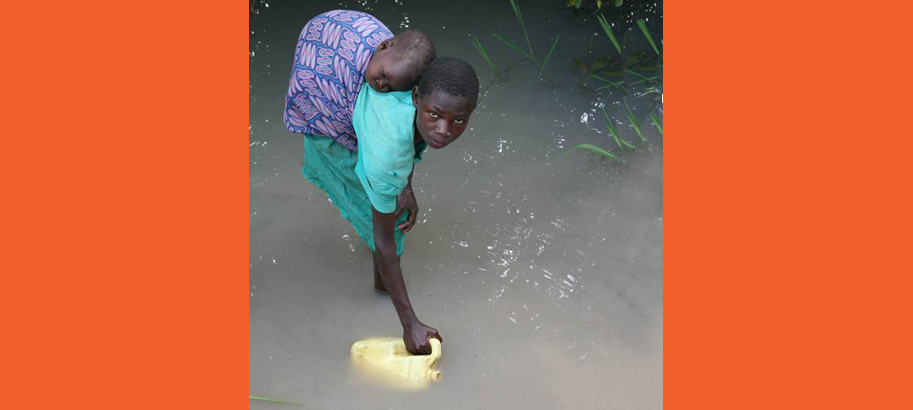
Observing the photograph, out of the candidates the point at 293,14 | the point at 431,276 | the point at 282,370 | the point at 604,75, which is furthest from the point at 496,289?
the point at 293,14

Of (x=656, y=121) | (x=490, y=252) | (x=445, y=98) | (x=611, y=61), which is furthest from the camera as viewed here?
(x=611, y=61)

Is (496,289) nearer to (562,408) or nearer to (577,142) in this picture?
(562,408)

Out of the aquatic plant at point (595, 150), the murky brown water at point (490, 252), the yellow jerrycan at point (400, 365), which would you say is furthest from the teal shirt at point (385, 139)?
the aquatic plant at point (595, 150)

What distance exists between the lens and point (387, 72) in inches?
93.7

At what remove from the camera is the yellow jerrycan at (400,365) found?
2742 millimetres

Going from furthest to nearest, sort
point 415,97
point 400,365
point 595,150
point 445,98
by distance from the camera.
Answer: point 595,150 → point 400,365 → point 415,97 → point 445,98

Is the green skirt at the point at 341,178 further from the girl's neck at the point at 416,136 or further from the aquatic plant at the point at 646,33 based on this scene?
the aquatic plant at the point at 646,33

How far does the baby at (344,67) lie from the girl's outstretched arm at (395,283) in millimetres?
248

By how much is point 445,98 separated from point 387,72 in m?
0.21

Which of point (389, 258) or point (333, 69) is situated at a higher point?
point (333, 69)

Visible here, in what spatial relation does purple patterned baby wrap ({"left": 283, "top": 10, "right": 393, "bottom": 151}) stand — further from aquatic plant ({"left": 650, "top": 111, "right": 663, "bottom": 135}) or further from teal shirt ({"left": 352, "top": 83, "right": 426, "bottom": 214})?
aquatic plant ({"left": 650, "top": 111, "right": 663, "bottom": 135})

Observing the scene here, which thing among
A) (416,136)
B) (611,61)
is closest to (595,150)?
(611,61)

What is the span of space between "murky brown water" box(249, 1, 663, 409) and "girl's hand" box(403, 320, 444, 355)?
116 millimetres

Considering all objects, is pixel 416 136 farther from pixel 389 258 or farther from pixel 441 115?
pixel 389 258
